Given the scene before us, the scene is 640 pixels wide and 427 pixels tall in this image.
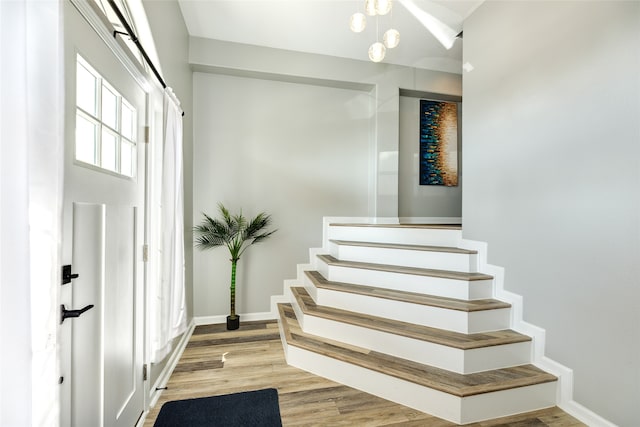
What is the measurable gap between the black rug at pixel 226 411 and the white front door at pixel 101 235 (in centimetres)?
21

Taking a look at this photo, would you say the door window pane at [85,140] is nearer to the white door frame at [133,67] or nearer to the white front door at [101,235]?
the white front door at [101,235]

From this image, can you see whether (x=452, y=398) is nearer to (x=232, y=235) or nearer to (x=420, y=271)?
(x=420, y=271)

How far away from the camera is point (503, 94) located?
223cm

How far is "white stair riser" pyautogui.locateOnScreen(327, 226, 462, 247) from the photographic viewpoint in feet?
8.83

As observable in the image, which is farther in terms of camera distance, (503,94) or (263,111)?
(263,111)

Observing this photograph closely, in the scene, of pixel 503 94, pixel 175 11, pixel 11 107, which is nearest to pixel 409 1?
pixel 503 94

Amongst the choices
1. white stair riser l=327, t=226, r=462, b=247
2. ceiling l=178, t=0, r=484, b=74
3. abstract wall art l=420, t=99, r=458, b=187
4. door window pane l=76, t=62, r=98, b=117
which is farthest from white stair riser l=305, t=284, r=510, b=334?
ceiling l=178, t=0, r=484, b=74

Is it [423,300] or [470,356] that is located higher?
[423,300]

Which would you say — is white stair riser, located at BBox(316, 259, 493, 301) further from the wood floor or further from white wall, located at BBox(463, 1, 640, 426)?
the wood floor

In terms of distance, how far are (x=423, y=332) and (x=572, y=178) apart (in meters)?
1.40

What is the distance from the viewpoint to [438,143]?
3803 mm

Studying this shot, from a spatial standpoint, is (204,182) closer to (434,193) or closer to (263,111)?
(263,111)

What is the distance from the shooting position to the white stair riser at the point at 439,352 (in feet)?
5.91

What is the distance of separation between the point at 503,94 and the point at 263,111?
2443 mm
